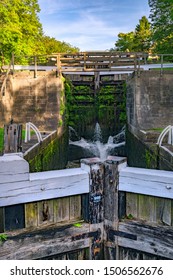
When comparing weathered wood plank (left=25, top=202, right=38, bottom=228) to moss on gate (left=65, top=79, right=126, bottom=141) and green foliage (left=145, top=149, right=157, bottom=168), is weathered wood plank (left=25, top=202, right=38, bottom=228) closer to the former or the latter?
green foliage (left=145, top=149, right=157, bottom=168)

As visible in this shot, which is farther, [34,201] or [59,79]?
[59,79]

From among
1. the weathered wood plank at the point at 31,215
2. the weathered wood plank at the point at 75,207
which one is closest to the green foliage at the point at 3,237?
the weathered wood plank at the point at 31,215

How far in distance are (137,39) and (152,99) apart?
2401 cm

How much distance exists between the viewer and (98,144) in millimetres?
11617

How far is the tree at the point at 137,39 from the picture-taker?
2984 cm

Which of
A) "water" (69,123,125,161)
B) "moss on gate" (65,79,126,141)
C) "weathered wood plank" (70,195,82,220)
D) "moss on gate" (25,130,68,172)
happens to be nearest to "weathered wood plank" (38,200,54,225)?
"weathered wood plank" (70,195,82,220)

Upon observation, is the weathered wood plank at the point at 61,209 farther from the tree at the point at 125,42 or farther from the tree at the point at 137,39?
the tree at the point at 125,42

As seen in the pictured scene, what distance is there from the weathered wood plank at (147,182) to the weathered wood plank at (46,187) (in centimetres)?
35

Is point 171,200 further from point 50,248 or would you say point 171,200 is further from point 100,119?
point 100,119

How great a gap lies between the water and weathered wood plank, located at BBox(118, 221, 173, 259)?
829 centimetres

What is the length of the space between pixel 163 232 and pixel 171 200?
0.29 m

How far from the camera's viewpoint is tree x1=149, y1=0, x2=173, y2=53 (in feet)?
→ 53.2

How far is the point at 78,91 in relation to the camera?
39.0ft
